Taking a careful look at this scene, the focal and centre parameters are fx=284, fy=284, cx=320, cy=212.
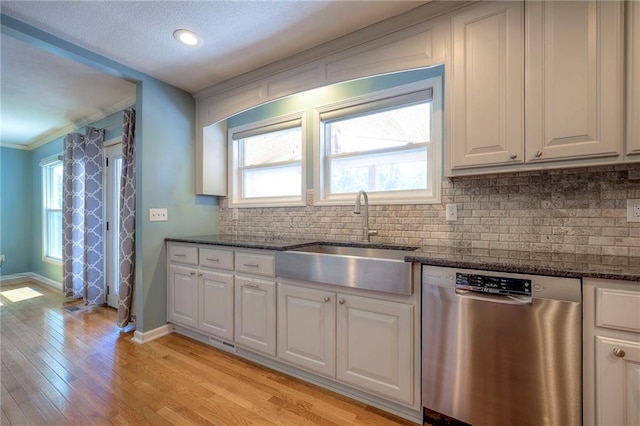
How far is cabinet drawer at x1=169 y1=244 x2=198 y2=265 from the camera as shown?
255cm

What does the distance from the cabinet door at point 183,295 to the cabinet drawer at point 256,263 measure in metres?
0.59

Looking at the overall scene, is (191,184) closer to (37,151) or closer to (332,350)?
(332,350)

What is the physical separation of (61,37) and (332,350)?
291cm

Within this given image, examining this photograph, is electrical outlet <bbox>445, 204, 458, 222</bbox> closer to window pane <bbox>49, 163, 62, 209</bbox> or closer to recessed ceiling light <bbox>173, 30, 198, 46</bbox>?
recessed ceiling light <bbox>173, 30, 198, 46</bbox>

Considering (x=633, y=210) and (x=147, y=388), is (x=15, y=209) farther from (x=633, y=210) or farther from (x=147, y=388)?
(x=633, y=210)

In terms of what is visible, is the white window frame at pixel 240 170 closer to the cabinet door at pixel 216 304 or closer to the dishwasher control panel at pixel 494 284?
the cabinet door at pixel 216 304

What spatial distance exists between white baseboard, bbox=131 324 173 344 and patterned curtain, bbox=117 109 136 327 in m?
0.30

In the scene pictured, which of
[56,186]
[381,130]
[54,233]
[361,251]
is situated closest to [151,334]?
[361,251]

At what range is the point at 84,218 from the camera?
12.1ft

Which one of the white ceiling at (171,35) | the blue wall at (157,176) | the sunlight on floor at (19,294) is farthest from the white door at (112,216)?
the sunlight on floor at (19,294)

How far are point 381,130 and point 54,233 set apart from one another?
587cm

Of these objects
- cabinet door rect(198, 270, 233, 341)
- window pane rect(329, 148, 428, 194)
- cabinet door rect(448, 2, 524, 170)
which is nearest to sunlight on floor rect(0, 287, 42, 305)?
cabinet door rect(198, 270, 233, 341)

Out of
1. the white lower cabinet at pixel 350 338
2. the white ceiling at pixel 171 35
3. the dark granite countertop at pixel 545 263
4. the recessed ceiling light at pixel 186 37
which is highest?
the white ceiling at pixel 171 35

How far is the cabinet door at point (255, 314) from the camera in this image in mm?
2049
